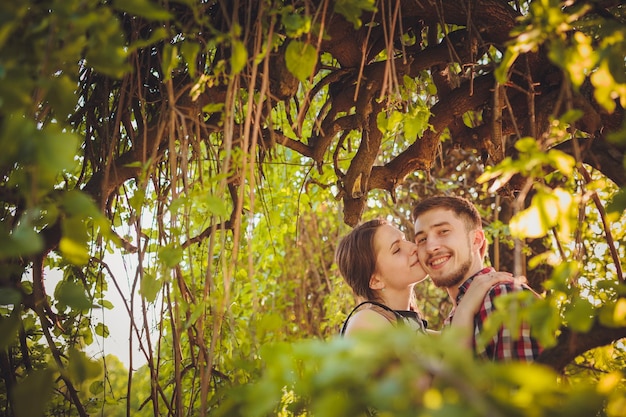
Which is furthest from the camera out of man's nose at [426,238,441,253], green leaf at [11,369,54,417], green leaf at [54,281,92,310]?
man's nose at [426,238,441,253]

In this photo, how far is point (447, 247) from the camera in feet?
6.37

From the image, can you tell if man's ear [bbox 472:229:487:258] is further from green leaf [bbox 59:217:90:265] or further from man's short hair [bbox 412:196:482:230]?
green leaf [bbox 59:217:90:265]

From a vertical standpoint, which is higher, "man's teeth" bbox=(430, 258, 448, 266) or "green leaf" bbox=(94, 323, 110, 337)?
"man's teeth" bbox=(430, 258, 448, 266)

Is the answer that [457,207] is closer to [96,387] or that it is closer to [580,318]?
[580,318]

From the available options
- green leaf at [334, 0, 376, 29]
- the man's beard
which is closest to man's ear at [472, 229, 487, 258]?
the man's beard

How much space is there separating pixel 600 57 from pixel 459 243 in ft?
3.91

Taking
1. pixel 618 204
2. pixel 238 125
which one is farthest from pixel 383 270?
pixel 618 204

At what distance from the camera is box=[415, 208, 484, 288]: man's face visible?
191 cm

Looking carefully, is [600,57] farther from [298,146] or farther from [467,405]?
[298,146]

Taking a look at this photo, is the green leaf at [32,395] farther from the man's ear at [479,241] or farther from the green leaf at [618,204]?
the man's ear at [479,241]

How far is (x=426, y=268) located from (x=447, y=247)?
0.11 metres

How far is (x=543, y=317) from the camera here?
79 centimetres

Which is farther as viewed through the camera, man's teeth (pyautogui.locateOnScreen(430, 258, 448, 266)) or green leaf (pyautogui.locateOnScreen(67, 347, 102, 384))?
man's teeth (pyautogui.locateOnScreen(430, 258, 448, 266))

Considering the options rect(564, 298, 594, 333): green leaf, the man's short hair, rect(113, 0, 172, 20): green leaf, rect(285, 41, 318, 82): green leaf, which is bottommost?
rect(564, 298, 594, 333): green leaf
